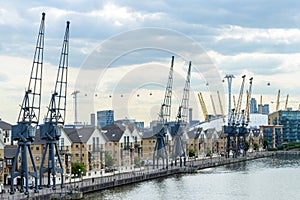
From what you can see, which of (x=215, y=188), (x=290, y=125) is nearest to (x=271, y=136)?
(x=290, y=125)

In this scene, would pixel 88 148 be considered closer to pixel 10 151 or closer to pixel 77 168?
pixel 77 168

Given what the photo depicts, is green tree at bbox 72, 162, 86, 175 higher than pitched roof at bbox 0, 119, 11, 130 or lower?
lower

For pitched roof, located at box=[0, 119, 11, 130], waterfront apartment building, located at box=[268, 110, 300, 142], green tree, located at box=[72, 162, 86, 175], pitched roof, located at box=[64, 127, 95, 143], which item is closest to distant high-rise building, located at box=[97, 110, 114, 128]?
waterfront apartment building, located at box=[268, 110, 300, 142]

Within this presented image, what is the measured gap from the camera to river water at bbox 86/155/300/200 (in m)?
40.7

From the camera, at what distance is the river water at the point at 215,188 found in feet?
133

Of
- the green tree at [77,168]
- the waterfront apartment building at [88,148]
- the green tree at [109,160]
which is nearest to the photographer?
the green tree at [77,168]

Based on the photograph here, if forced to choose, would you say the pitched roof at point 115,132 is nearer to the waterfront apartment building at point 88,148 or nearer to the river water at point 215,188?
the waterfront apartment building at point 88,148

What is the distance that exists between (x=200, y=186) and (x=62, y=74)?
14.1 m

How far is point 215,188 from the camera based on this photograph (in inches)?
1796

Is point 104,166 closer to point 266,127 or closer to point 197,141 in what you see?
point 197,141

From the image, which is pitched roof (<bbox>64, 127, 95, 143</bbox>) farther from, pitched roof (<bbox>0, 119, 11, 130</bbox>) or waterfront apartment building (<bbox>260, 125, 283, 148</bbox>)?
waterfront apartment building (<bbox>260, 125, 283, 148</bbox>)

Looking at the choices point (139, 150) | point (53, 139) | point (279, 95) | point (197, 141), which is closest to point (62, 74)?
point (53, 139)

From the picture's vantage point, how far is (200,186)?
156 ft

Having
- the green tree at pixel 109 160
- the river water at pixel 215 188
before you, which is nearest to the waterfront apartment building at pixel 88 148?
the green tree at pixel 109 160
